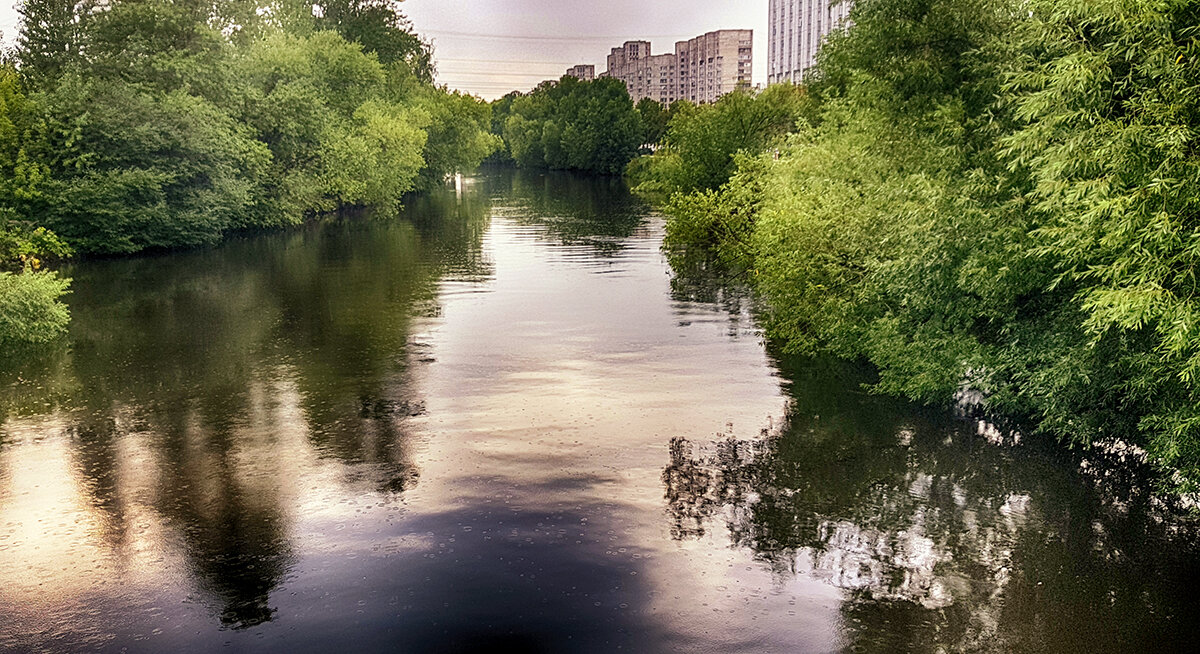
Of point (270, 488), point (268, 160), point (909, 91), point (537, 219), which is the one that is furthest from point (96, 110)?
point (909, 91)

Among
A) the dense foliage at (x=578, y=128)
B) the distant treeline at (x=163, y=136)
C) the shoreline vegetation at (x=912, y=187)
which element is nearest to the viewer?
the shoreline vegetation at (x=912, y=187)

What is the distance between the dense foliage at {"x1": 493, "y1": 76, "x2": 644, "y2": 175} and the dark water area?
115 metres

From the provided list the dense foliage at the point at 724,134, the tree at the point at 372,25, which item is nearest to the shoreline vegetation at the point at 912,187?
the dense foliage at the point at 724,134

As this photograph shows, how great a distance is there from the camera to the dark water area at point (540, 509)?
14.0m

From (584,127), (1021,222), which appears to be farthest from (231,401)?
(584,127)

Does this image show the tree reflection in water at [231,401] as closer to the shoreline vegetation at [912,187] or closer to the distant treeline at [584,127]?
the shoreline vegetation at [912,187]

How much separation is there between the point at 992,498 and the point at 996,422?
4.96 m

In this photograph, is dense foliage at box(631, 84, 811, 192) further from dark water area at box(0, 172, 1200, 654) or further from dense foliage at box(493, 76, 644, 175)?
dense foliage at box(493, 76, 644, 175)

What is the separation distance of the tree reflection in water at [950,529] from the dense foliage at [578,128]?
125 metres

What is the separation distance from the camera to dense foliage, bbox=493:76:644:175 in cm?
14550

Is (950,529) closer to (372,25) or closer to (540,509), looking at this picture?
(540,509)

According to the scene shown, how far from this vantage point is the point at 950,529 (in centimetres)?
1727

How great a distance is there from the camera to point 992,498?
61.7 feet

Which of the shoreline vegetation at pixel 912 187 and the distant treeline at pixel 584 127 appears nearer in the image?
the shoreline vegetation at pixel 912 187
